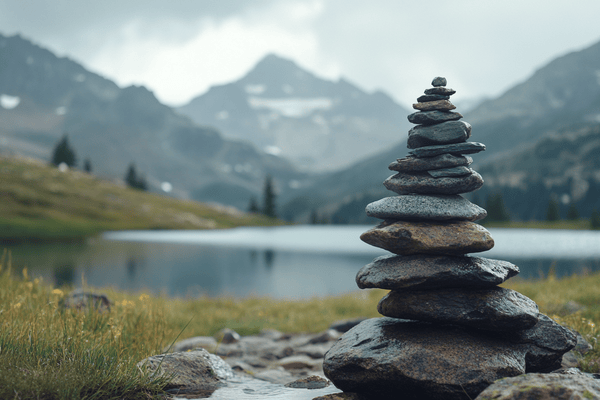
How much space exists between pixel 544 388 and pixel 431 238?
3069 mm

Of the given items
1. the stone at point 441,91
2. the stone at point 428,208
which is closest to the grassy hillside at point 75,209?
the stone at point 428,208

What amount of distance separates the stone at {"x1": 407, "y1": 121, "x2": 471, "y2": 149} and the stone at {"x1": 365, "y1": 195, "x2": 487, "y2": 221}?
1170mm

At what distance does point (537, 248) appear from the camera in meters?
71.0

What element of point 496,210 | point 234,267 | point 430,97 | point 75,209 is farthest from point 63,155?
point 430,97

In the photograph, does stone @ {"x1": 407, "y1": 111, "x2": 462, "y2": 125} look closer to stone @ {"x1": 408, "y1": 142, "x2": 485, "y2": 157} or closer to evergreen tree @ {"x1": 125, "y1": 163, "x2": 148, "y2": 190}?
stone @ {"x1": 408, "y1": 142, "x2": 485, "y2": 157}

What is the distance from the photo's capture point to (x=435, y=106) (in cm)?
885

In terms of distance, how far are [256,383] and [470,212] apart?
5428mm

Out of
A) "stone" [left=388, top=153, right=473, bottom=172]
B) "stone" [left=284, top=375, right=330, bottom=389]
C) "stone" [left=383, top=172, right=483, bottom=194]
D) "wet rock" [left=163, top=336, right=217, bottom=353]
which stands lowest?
"wet rock" [left=163, top=336, right=217, bottom=353]

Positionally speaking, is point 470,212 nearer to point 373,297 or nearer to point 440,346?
point 440,346

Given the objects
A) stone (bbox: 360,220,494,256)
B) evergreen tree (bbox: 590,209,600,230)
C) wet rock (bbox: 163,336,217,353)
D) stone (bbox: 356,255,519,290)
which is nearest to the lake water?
wet rock (bbox: 163,336,217,353)

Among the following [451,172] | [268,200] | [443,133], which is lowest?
[451,172]

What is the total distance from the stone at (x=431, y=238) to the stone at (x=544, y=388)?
8.35 feet

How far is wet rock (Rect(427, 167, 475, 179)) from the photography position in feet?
27.5

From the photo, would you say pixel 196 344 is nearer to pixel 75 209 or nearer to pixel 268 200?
pixel 75 209
